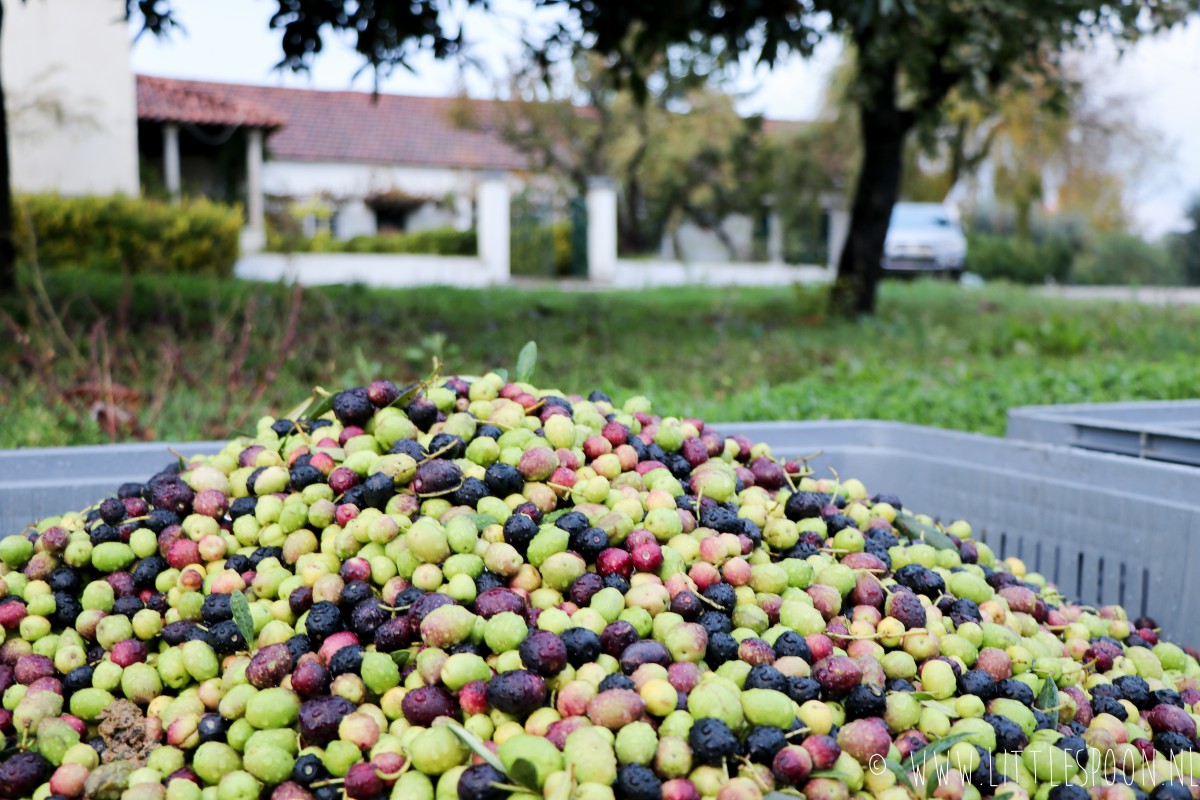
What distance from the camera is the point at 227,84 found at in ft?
92.2

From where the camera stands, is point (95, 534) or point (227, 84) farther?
point (227, 84)

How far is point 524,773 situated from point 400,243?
20570 mm

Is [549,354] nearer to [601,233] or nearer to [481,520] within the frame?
[481,520]

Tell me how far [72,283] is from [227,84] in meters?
22.0

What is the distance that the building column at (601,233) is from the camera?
19266 millimetres

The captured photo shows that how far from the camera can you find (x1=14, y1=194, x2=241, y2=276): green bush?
42.9ft

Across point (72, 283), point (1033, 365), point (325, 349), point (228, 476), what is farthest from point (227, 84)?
point (228, 476)

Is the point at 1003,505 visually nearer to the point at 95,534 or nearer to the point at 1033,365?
the point at 95,534

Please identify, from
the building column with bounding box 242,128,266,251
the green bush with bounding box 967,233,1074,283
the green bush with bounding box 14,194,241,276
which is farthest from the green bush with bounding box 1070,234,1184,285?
the green bush with bounding box 14,194,241,276

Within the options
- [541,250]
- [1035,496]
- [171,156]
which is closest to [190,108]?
[171,156]

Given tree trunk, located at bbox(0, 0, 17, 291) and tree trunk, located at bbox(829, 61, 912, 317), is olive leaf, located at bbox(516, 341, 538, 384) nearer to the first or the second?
tree trunk, located at bbox(0, 0, 17, 291)

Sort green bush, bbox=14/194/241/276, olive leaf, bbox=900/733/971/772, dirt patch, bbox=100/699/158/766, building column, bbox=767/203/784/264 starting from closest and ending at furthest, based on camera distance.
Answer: olive leaf, bbox=900/733/971/772
dirt patch, bbox=100/699/158/766
green bush, bbox=14/194/241/276
building column, bbox=767/203/784/264

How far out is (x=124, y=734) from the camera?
164 cm

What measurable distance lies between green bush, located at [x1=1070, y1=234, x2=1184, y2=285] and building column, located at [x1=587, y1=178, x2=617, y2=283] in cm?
1508
